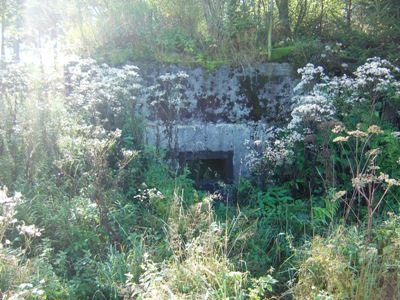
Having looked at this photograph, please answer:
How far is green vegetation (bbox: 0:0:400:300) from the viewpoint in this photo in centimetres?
336

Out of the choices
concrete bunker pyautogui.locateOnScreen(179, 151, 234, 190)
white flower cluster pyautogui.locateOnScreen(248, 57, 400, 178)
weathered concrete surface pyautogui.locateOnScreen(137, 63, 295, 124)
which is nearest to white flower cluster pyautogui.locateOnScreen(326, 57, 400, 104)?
white flower cluster pyautogui.locateOnScreen(248, 57, 400, 178)

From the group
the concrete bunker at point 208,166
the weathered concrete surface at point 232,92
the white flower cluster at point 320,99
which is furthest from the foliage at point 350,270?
the weathered concrete surface at point 232,92

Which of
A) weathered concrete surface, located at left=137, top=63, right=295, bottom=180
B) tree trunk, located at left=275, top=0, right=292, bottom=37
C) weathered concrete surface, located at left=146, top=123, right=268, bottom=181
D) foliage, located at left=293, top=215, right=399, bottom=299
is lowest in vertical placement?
foliage, located at left=293, top=215, right=399, bottom=299

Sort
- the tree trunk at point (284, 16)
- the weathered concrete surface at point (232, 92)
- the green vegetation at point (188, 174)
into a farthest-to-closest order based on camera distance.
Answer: the tree trunk at point (284, 16) < the weathered concrete surface at point (232, 92) < the green vegetation at point (188, 174)

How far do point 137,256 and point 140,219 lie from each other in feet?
3.25

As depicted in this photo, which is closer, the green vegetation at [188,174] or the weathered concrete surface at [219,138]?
the green vegetation at [188,174]

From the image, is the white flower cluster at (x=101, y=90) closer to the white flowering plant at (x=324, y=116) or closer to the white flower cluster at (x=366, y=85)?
the white flowering plant at (x=324, y=116)

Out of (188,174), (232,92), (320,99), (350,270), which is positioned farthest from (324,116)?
(350,270)

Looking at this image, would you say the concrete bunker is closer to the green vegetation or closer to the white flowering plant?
the green vegetation

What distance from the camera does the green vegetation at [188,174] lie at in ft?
11.0

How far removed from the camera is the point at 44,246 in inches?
141

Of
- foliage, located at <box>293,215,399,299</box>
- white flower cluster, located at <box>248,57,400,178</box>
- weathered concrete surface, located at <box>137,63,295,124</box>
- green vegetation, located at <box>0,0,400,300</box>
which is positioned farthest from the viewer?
weathered concrete surface, located at <box>137,63,295,124</box>

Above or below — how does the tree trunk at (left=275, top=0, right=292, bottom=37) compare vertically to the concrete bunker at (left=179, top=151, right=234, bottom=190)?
above

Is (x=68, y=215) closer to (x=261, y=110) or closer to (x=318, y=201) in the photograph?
(x=318, y=201)
